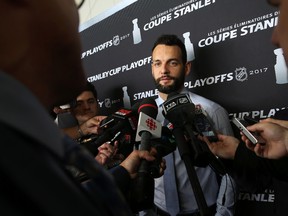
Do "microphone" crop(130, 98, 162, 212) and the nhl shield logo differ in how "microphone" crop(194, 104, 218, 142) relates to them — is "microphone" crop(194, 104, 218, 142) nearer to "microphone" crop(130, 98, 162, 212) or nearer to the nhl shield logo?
"microphone" crop(130, 98, 162, 212)

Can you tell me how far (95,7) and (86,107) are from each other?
97 cm

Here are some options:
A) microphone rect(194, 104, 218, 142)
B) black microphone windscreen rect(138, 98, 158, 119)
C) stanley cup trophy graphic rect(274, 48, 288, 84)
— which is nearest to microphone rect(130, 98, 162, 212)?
black microphone windscreen rect(138, 98, 158, 119)

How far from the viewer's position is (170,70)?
1.58 m

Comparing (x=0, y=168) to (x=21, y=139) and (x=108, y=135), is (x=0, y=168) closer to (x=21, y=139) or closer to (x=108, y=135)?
(x=21, y=139)

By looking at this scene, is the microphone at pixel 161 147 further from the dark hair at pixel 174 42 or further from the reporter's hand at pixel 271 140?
the dark hair at pixel 174 42

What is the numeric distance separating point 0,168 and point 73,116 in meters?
1.88

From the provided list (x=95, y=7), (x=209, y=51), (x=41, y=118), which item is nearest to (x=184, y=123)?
(x=41, y=118)

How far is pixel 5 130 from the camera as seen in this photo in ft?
0.78

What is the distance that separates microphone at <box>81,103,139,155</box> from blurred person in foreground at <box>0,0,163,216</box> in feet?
1.80

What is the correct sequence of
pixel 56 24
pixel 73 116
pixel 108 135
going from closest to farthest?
pixel 56 24 → pixel 108 135 → pixel 73 116

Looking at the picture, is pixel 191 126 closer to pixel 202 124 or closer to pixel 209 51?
pixel 202 124

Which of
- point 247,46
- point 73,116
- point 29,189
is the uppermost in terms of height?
point 247,46

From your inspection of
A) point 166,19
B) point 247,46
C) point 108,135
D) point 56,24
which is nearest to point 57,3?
point 56,24

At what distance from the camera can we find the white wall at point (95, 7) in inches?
88.5
